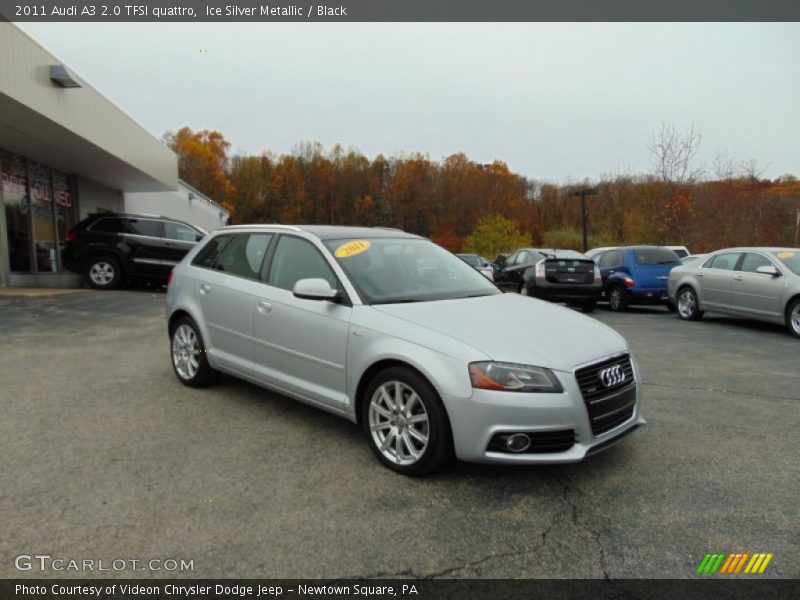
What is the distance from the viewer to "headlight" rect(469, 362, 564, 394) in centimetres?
308

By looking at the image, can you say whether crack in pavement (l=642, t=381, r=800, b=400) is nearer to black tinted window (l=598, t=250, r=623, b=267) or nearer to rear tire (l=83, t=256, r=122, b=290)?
black tinted window (l=598, t=250, r=623, b=267)

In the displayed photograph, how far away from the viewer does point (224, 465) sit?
3.54 meters

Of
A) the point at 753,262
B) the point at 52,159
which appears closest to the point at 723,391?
the point at 753,262

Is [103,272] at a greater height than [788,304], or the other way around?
[103,272]

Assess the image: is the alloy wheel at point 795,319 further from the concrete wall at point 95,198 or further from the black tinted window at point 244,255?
the concrete wall at point 95,198

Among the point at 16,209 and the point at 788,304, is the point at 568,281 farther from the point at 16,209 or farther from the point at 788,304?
the point at 16,209

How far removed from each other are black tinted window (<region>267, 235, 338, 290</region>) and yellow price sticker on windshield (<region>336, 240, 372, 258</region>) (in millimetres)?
143

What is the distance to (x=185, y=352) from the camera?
17.4 ft

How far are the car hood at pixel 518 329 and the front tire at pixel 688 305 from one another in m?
8.46

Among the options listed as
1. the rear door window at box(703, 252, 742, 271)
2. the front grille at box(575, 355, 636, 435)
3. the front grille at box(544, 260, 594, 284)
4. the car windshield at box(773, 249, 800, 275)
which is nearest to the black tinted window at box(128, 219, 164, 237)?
the front grille at box(544, 260, 594, 284)

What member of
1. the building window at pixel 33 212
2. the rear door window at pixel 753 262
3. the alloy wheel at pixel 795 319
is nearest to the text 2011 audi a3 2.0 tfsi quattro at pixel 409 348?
the alloy wheel at pixel 795 319

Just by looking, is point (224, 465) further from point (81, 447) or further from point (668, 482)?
point (668, 482)

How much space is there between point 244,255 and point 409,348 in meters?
2.24

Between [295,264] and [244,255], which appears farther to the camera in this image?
[244,255]
